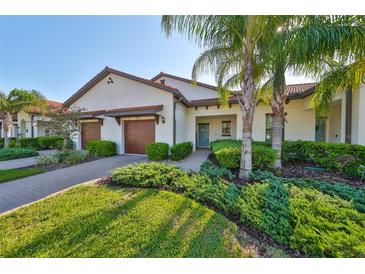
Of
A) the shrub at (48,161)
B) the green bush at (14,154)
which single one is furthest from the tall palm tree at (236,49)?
the green bush at (14,154)

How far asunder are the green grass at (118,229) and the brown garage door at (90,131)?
33.2 feet

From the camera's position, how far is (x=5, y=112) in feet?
45.2

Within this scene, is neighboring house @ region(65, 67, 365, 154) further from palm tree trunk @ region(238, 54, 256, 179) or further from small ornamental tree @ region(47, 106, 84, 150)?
palm tree trunk @ region(238, 54, 256, 179)

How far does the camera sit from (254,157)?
21.9ft

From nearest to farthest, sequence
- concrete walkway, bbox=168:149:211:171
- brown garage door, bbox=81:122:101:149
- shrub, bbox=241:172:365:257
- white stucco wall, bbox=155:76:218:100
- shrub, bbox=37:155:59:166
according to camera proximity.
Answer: shrub, bbox=241:172:365:257 < concrete walkway, bbox=168:149:211:171 < shrub, bbox=37:155:59:166 < brown garage door, bbox=81:122:101:149 < white stucco wall, bbox=155:76:218:100

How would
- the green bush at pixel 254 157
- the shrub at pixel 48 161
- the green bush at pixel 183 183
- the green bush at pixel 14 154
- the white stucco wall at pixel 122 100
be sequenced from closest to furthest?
1. the green bush at pixel 183 183
2. the green bush at pixel 254 157
3. the shrub at pixel 48 161
4. the green bush at pixel 14 154
5. the white stucco wall at pixel 122 100

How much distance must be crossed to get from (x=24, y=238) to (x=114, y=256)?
1.74 metres

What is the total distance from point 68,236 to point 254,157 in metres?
6.15

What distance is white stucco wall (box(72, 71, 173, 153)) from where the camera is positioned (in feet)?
36.6

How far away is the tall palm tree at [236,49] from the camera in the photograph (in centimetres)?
486

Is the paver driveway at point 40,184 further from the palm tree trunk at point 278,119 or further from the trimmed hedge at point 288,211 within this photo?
the palm tree trunk at point 278,119

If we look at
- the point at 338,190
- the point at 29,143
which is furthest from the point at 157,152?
the point at 29,143

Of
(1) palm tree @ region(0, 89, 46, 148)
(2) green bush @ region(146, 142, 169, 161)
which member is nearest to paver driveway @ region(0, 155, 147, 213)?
(2) green bush @ region(146, 142, 169, 161)
